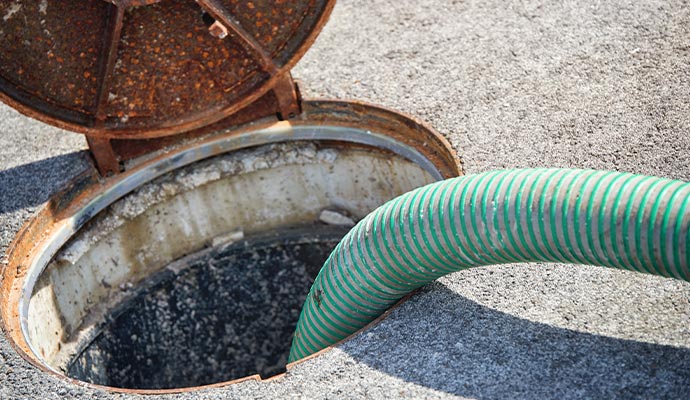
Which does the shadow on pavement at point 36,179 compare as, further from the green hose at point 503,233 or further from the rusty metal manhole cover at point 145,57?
the green hose at point 503,233

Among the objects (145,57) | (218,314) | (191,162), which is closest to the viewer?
(145,57)

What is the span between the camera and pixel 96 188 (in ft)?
16.9

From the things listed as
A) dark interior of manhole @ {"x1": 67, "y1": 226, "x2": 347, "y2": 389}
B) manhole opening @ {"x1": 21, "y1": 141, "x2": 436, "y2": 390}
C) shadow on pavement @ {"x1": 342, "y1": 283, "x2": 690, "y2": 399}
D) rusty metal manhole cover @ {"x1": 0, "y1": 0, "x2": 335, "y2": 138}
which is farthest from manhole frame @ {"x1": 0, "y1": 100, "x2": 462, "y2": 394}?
shadow on pavement @ {"x1": 342, "y1": 283, "x2": 690, "y2": 399}

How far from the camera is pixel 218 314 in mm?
5918

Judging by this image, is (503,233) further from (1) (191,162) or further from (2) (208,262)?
(2) (208,262)

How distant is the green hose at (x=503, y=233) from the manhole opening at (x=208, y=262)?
1.39 metres

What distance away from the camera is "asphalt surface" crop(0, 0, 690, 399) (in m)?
3.50

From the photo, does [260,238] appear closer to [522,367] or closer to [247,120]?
[247,120]

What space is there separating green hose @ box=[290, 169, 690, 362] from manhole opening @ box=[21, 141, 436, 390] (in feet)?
4.56

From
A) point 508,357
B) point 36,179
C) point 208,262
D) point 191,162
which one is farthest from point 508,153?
point 36,179

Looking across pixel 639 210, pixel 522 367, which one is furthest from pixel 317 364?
pixel 639 210

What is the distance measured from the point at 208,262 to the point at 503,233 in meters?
2.98

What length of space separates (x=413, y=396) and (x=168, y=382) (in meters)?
2.68

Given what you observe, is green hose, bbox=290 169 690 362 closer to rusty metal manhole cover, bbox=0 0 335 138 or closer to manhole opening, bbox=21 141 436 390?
manhole opening, bbox=21 141 436 390
